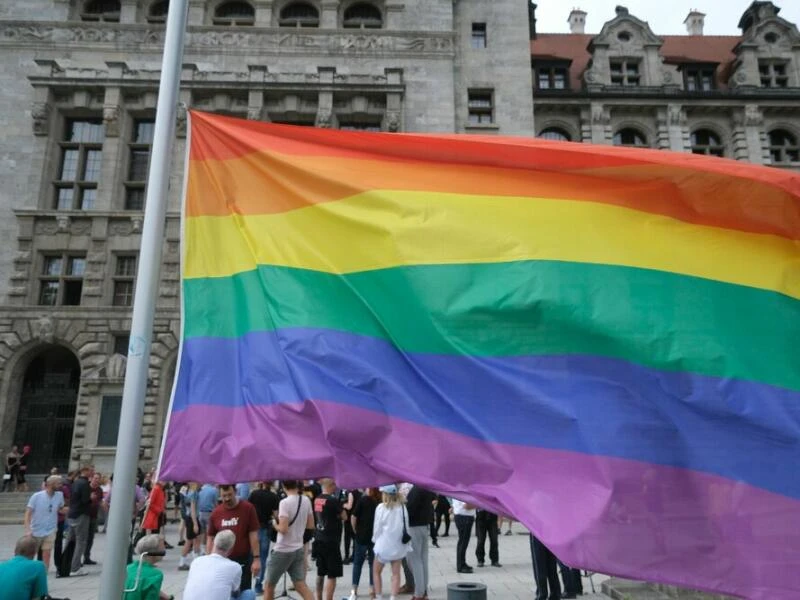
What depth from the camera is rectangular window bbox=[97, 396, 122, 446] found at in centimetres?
2430

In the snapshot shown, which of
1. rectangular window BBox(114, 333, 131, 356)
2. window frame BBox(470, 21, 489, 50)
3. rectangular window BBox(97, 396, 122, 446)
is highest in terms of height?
window frame BBox(470, 21, 489, 50)

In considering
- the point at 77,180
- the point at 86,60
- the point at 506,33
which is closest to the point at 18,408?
the point at 77,180

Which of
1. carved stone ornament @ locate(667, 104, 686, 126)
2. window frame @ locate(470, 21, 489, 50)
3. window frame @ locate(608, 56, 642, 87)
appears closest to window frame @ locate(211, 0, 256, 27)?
window frame @ locate(470, 21, 489, 50)

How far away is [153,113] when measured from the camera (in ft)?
96.4

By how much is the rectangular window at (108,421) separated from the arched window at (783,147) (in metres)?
33.0

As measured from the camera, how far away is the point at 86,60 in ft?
95.9

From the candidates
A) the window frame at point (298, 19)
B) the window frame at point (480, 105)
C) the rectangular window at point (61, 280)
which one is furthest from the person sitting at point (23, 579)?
the window frame at point (298, 19)

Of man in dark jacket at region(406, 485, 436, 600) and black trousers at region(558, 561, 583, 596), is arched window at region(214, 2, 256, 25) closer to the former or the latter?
man in dark jacket at region(406, 485, 436, 600)

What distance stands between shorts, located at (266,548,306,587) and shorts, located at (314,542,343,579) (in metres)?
0.88

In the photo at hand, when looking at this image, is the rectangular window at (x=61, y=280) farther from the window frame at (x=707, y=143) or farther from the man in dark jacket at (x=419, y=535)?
the window frame at (x=707, y=143)

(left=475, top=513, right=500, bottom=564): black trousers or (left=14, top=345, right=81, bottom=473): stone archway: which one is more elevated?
(left=14, top=345, right=81, bottom=473): stone archway

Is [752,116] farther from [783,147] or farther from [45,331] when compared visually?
[45,331]

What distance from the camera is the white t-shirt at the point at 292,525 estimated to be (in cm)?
882

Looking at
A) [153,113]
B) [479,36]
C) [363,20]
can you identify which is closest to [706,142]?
[479,36]
